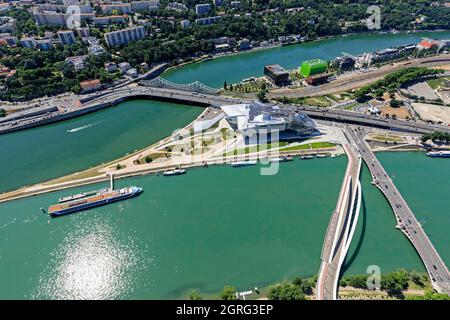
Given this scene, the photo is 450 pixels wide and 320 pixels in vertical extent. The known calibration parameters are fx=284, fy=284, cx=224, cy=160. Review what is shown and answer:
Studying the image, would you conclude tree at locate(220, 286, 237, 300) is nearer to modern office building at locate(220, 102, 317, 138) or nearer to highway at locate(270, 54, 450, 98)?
modern office building at locate(220, 102, 317, 138)

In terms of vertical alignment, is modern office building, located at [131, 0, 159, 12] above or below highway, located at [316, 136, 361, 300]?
above

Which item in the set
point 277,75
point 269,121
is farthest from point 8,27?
point 269,121

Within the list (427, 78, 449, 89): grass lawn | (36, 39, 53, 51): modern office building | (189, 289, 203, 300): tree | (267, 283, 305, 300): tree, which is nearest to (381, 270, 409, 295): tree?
(267, 283, 305, 300): tree

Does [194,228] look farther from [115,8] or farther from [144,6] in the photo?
[144,6]

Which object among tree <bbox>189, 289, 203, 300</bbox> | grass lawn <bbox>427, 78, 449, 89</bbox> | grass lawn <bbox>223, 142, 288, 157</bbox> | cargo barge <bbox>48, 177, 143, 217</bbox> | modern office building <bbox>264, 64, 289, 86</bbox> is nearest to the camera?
tree <bbox>189, 289, 203, 300</bbox>

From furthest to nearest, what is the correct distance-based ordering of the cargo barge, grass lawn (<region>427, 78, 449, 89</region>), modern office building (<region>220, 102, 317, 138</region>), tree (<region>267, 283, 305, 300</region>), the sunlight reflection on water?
grass lawn (<region>427, 78, 449, 89</region>) < modern office building (<region>220, 102, 317, 138</region>) < the cargo barge < the sunlight reflection on water < tree (<region>267, 283, 305, 300</region>)

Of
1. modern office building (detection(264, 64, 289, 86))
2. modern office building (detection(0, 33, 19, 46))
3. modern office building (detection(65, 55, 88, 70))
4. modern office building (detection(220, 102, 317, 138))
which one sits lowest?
modern office building (detection(220, 102, 317, 138))

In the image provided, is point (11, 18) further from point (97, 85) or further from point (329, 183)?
point (329, 183)
